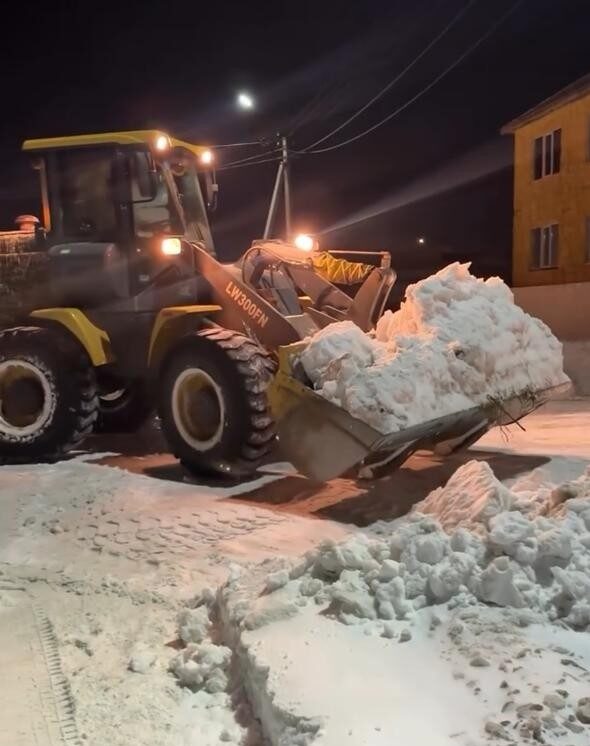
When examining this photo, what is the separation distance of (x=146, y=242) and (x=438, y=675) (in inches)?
240

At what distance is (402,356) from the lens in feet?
20.4

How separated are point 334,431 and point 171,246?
2994 mm

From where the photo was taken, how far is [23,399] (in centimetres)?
855

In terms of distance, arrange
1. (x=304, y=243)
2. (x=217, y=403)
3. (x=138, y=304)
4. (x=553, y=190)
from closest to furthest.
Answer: (x=217, y=403) → (x=138, y=304) → (x=304, y=243) → (x=553, y=190)

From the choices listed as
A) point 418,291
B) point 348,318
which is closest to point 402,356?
point 418,291

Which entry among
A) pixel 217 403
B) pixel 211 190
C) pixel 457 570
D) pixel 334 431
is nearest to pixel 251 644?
pixel 457 570

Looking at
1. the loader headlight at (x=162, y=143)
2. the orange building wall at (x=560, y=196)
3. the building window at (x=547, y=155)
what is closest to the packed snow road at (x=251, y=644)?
the loader headlight at (x=162, y=143)

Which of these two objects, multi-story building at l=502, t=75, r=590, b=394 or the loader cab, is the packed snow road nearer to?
the loader cab

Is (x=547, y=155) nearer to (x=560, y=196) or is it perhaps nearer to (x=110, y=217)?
(x=560, y=196)

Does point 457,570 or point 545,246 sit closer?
point 457,570

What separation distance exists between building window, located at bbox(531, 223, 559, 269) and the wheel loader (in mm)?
18594

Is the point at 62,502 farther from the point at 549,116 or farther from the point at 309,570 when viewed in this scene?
the point at 549,116

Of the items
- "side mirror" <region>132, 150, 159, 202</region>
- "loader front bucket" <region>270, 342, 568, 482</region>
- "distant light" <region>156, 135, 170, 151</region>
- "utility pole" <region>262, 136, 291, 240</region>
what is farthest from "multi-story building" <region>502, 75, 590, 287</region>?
"loader front bucket" <region>270, 342, 568, 482</region>

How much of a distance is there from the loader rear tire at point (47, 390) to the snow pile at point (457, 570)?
14.9ft
